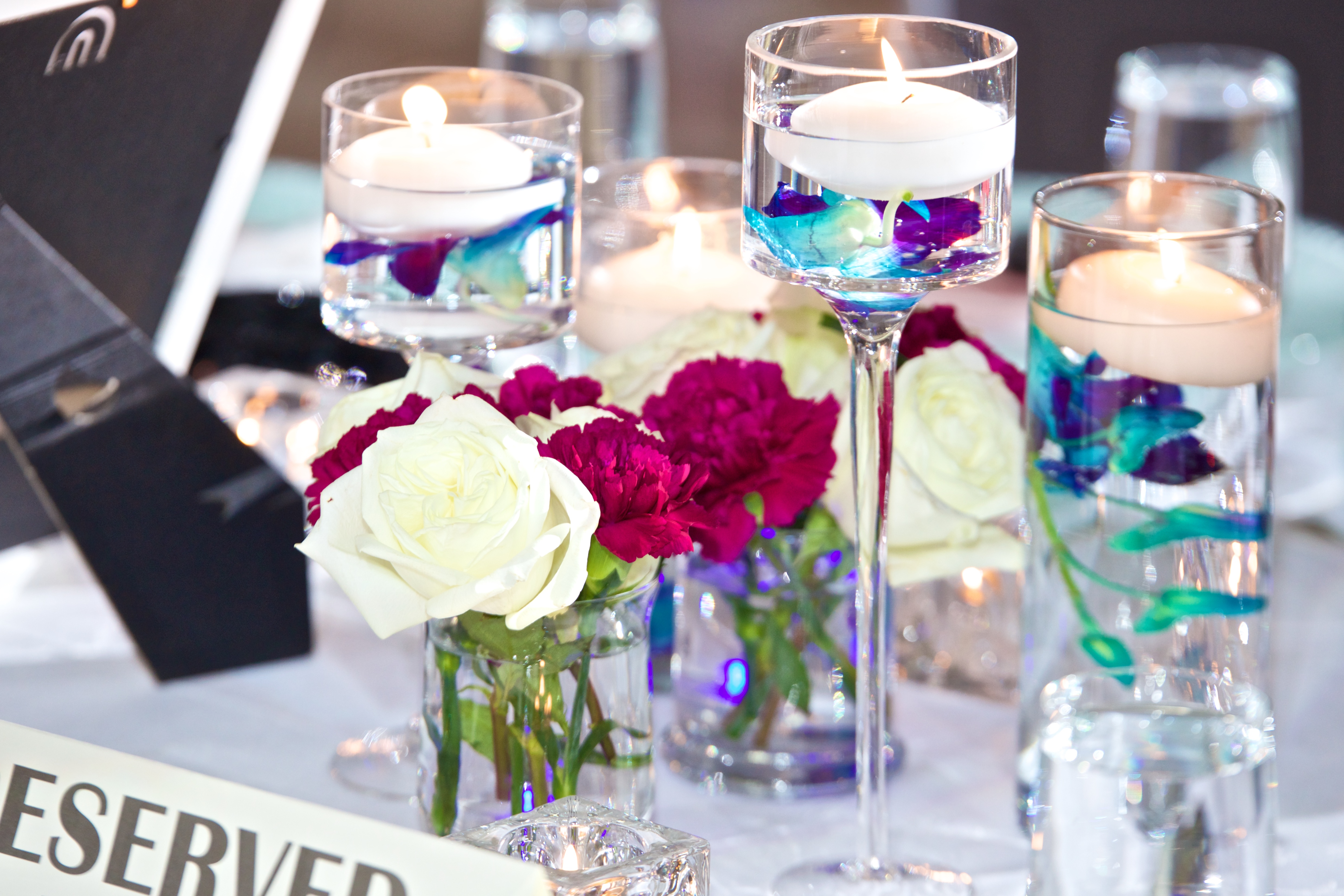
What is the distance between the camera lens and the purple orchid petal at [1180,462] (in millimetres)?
668

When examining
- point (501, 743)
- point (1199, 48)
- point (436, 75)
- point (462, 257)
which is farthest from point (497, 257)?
point (1199, 48)

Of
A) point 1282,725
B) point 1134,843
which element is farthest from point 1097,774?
point 1282,725

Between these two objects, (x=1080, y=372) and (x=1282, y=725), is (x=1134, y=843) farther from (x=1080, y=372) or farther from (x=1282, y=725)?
(x=1282, y=725)

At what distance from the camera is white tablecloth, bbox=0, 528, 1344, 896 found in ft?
2.51

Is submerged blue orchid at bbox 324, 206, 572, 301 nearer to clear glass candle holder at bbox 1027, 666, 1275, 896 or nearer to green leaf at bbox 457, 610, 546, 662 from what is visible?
green leaf at bbox 457, 610, 546, 662

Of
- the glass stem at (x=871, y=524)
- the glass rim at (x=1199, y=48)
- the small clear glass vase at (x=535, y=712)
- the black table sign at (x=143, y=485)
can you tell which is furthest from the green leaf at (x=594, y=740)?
the glass rim at (x=1199, y=48)

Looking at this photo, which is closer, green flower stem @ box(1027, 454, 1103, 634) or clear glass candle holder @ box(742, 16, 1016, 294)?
clear glass candle holder @ box(742, 16, 1016, 294)

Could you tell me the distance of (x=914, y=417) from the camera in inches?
29.9

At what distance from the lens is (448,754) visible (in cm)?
67

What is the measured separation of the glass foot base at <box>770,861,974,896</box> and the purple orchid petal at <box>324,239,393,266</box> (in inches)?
13.7

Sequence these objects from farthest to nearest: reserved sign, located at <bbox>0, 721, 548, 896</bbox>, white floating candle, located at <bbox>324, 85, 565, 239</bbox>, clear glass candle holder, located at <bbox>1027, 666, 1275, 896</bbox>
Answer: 1. white floating candle, located at <bbox>324, 85, 565, 239</bbox>
2. clear glass candle holder, located at <bbox>1027, 666, 1275, 896</bbox>
3. reserved sign, located at <bbox>0, 721, 548, 896</bbox>

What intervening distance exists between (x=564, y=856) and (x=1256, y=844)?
0.29 m

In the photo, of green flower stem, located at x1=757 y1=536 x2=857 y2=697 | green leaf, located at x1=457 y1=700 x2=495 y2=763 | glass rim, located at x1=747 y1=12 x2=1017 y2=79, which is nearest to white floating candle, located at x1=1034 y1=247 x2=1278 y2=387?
glass rim, located at x1=747 y1=12 x2=1017 y2=79

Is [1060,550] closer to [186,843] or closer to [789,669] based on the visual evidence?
[789,669]
